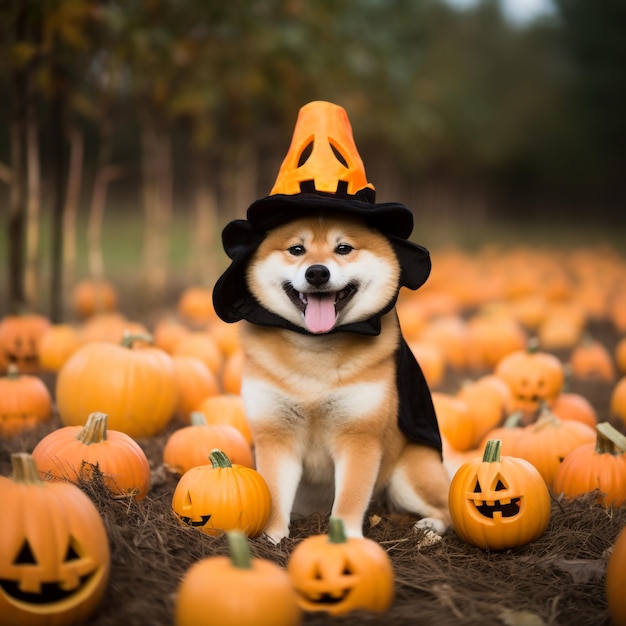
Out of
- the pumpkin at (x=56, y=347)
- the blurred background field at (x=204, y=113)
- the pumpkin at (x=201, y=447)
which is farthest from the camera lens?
the blurred background field at (x=204, y=113)

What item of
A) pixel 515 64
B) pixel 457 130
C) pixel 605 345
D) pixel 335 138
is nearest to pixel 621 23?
pixel 457 130

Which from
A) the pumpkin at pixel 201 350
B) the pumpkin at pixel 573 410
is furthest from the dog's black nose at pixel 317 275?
the pumpkin at pixel 201 350

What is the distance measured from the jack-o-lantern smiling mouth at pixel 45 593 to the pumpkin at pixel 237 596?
1.19 feet

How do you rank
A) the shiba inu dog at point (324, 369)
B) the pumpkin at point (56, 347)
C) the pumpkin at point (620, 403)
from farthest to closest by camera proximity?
1. the pumpkin at point (56, 347)
2. the pumpkin at point (620, 403)
3. the shiba inu dog at point (324, 369)

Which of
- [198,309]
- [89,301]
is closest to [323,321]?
[198,309]

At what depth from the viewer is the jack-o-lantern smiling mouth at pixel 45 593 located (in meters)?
2.11

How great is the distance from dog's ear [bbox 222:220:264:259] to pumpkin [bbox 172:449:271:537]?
2.70 feet

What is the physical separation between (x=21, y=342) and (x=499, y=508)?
3983mm

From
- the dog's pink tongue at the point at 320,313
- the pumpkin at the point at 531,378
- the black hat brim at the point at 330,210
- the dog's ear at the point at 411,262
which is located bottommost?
the pumpkin at the point at 531,378

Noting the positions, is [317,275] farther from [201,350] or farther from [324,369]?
[201,350]

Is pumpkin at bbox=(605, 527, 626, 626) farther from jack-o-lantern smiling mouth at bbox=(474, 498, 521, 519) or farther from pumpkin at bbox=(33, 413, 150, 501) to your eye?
pumpkin at bbox=(33, 413, 150, 501)

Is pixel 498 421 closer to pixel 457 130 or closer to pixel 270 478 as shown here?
pixel 270 478

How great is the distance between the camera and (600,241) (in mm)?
25172

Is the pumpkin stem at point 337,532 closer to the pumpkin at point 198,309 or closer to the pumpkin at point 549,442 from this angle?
the pumpkin at point 549,442
